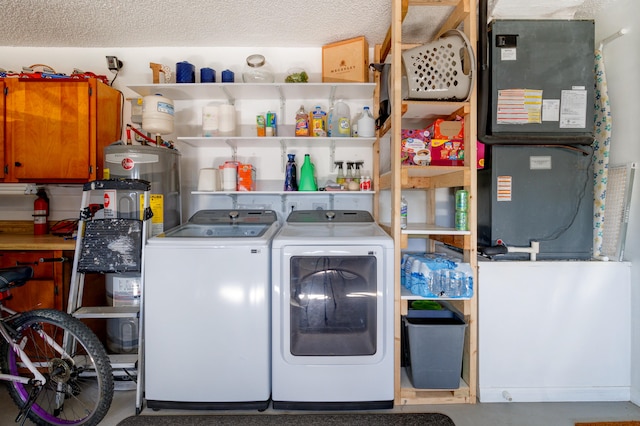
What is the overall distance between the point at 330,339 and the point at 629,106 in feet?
7.60

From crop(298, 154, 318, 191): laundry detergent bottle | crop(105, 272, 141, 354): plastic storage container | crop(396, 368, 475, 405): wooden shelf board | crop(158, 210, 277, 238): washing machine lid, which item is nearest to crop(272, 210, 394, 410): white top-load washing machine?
crop(396, 368, 475, 405): wooden shelf board

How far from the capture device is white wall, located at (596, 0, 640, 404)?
182 centimetres

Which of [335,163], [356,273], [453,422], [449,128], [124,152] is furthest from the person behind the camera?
[335,163]

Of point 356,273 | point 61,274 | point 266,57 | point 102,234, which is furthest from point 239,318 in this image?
Answer: point 266,57

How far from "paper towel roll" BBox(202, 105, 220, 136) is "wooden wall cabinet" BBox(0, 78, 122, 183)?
79cm

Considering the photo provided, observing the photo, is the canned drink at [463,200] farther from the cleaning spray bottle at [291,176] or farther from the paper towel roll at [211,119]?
the paper towel roll at [211,119]

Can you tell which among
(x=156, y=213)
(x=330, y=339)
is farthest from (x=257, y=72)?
(x=330, y=339)

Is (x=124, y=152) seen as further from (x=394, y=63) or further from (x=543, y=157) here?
(x=543, y=157)

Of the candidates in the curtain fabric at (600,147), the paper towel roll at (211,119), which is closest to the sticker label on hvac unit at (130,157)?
the paper towel roll at (211,119)

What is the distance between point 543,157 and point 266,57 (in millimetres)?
2242

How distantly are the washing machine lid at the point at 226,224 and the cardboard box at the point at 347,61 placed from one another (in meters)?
1.22

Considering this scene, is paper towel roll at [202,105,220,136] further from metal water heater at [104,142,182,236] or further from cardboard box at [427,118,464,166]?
cardboard box at [427,118,464,166]

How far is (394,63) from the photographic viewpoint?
6.06 ft

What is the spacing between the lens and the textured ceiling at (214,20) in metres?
2.07
